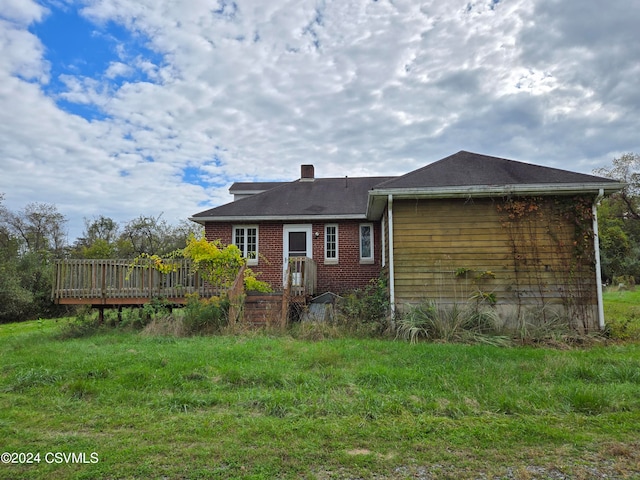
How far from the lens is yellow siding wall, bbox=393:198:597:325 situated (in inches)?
356

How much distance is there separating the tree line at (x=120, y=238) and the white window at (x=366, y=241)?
12.0m

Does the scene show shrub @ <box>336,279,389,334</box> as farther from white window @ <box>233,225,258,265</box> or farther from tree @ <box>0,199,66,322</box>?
tree @ <box>0,199,66,322</box>

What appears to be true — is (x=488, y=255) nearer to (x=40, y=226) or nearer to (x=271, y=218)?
(x=271, y=218)

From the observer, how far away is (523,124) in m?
15.4

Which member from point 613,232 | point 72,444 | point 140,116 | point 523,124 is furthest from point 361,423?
point 613,232

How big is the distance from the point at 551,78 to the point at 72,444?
51.9 ft

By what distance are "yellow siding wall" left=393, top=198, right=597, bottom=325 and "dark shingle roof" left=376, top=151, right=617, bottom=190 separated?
1.70ft

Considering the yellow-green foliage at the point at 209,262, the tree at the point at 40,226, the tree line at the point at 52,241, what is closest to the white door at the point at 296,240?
the yellow-green foliage at the point at 209,262

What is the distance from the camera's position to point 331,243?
14703 mm

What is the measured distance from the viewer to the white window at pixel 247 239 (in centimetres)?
1484

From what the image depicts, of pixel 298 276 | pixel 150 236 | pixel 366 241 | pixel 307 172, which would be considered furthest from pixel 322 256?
pixel 150 236

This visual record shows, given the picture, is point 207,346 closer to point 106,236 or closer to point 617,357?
point 617,357

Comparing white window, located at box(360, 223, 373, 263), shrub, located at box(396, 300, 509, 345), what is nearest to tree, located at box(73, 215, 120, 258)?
white window, located at box(360, 223, 373, 263)

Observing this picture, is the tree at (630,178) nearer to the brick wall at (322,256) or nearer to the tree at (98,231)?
the brick wall at (322,256)
